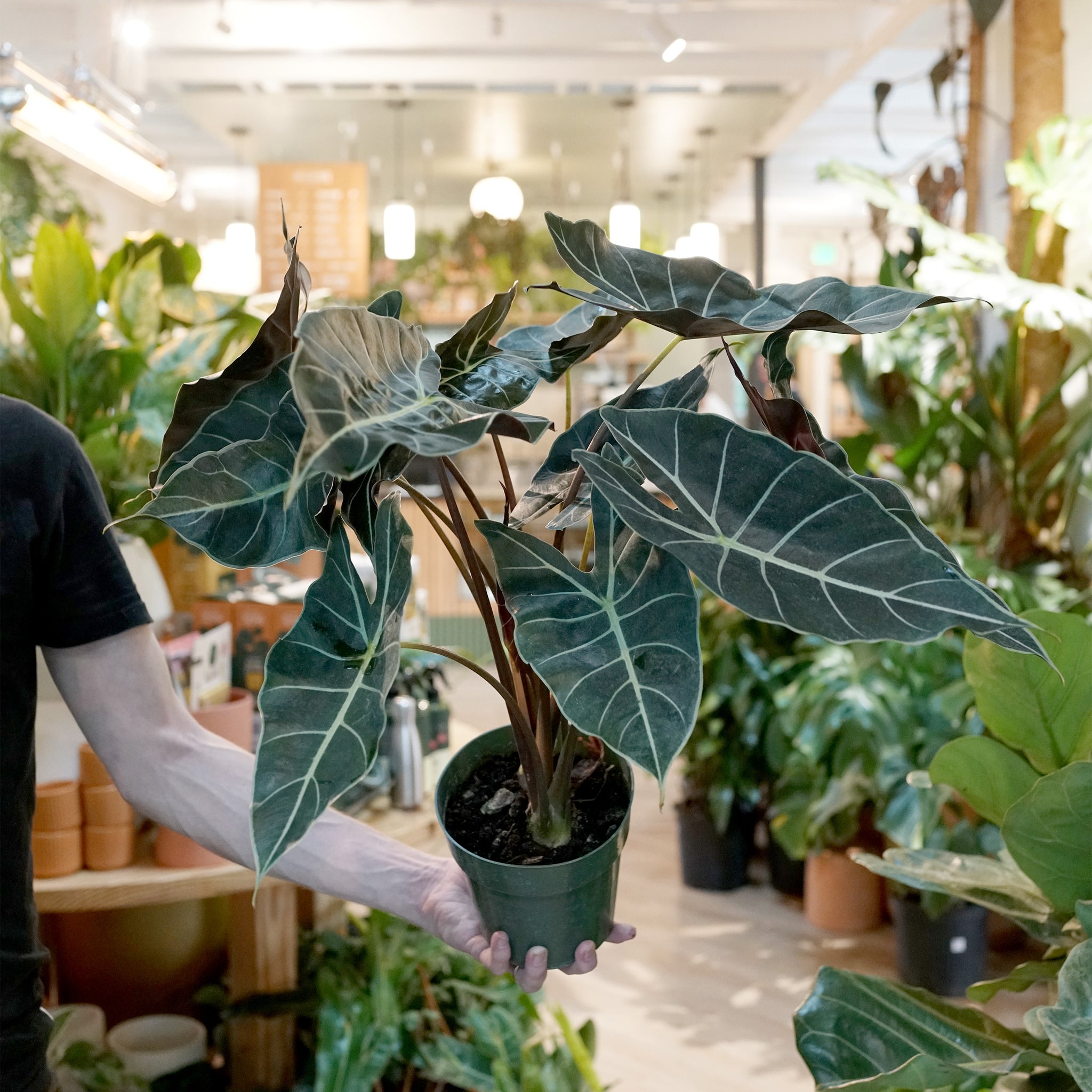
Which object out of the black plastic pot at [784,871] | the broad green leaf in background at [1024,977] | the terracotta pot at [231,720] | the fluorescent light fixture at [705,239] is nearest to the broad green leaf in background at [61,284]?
the terracotta pot at [231,720]

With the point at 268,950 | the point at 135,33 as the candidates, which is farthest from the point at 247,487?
the point at 135,33

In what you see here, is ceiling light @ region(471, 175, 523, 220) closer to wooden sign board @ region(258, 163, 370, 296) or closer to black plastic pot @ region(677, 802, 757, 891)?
wooden sign board @ region(258, 163, 370, 296)

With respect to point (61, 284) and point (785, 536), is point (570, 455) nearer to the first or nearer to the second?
point (785, 536)

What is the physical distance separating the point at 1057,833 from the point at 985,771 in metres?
0.13

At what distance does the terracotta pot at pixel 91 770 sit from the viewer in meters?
1.61

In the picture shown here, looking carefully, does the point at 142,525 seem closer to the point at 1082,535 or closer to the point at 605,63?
the point at 1082,535

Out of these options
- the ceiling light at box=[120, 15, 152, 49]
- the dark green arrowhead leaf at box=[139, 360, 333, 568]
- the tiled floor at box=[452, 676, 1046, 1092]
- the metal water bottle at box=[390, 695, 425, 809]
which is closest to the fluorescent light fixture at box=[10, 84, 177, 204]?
the ceiling light at box=[120, 15, 152, 49]

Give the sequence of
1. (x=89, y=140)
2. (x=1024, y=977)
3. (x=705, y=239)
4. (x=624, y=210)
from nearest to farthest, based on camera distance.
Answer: (x=1024, y=977), (x=89, y=140), (x=624, y=210), (x=705, y=239)

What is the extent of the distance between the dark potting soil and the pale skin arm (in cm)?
20

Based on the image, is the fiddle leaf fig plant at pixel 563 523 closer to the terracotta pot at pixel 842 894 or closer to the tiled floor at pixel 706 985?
the tiled floor at pixel 706 985

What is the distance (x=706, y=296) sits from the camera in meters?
0.70

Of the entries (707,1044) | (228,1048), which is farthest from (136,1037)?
(707,1044)

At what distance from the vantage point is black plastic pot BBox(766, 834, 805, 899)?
11.6 feet

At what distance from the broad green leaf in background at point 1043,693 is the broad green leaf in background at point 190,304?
1.49 metres
